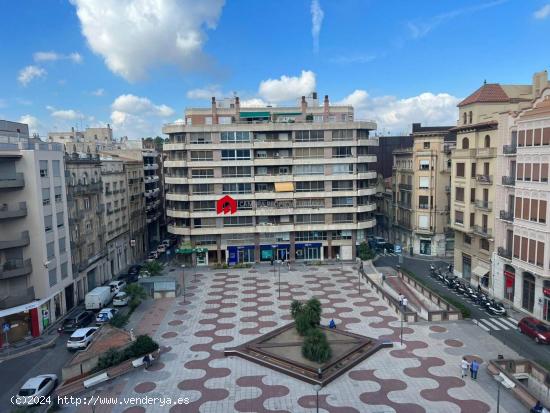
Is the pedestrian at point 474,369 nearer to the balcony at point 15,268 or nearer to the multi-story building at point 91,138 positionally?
the balcony at point 15,268

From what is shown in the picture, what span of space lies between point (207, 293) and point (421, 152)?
3951cm

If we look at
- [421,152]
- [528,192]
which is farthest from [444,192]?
[528,192]

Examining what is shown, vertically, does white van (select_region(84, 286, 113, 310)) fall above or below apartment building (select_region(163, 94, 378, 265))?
below

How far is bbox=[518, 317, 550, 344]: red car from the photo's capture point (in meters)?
36.5

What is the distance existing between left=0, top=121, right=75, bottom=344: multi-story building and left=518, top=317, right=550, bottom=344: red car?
43692 millimetres

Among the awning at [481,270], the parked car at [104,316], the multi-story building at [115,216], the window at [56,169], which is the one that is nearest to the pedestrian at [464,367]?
the awning at [481,270]

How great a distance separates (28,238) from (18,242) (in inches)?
45.3

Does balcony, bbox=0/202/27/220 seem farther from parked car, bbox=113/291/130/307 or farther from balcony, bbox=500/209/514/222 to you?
balcony, bbox=500/209/514/222

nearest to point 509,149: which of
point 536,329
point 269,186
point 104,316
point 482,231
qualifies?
point 482,231

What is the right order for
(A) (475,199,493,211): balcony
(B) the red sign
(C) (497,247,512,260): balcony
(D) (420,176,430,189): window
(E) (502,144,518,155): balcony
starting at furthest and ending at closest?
(D) (420,176,430,189): window → (B) the red sign → (A) (475,199,493,211): balcony → (C) (497,247,512,260): balcony → (E) (502,144,518,155): balcony

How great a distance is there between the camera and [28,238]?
42250mm

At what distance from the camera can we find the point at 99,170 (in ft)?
202

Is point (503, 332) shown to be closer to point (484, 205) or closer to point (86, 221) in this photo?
point (484, 205)

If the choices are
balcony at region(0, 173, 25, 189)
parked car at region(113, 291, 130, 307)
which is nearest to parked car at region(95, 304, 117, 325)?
parked car at region(113, 291, 130, 307)
